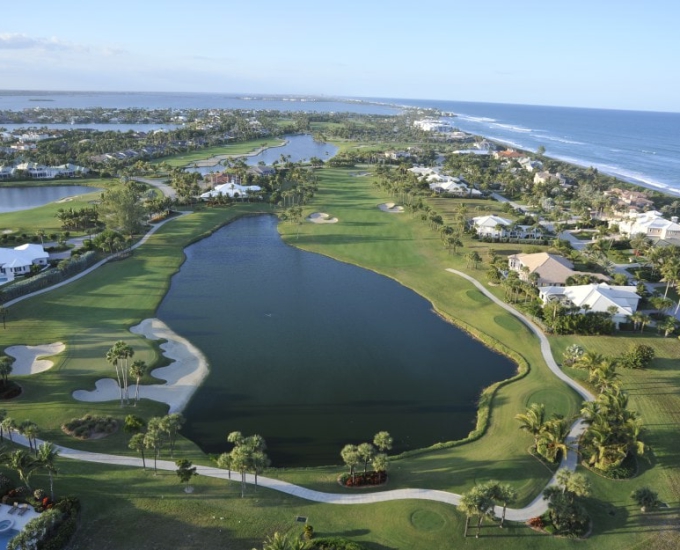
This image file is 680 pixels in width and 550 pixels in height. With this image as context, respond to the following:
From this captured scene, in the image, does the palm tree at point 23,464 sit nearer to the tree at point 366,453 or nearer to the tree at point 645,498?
the tree at point 366,453

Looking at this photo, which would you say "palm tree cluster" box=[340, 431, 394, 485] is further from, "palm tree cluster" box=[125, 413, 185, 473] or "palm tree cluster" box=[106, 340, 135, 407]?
"palm tree cluster" box=[106, 340, 135, 407]

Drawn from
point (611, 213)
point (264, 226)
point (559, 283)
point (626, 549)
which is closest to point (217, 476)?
point (626, 549)

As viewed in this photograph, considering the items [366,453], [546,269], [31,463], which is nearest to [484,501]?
[366,453]

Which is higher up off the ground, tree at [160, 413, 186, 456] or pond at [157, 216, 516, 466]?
tree at [160, 413, 186, 456]

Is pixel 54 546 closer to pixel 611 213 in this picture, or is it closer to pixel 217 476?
pixel 217 476

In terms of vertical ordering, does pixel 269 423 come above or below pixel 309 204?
below

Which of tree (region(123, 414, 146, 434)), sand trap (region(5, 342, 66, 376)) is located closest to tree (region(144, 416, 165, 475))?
tree (region(123, 414, 146, 434))

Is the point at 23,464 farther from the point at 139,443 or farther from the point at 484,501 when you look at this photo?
the point at 484,501
